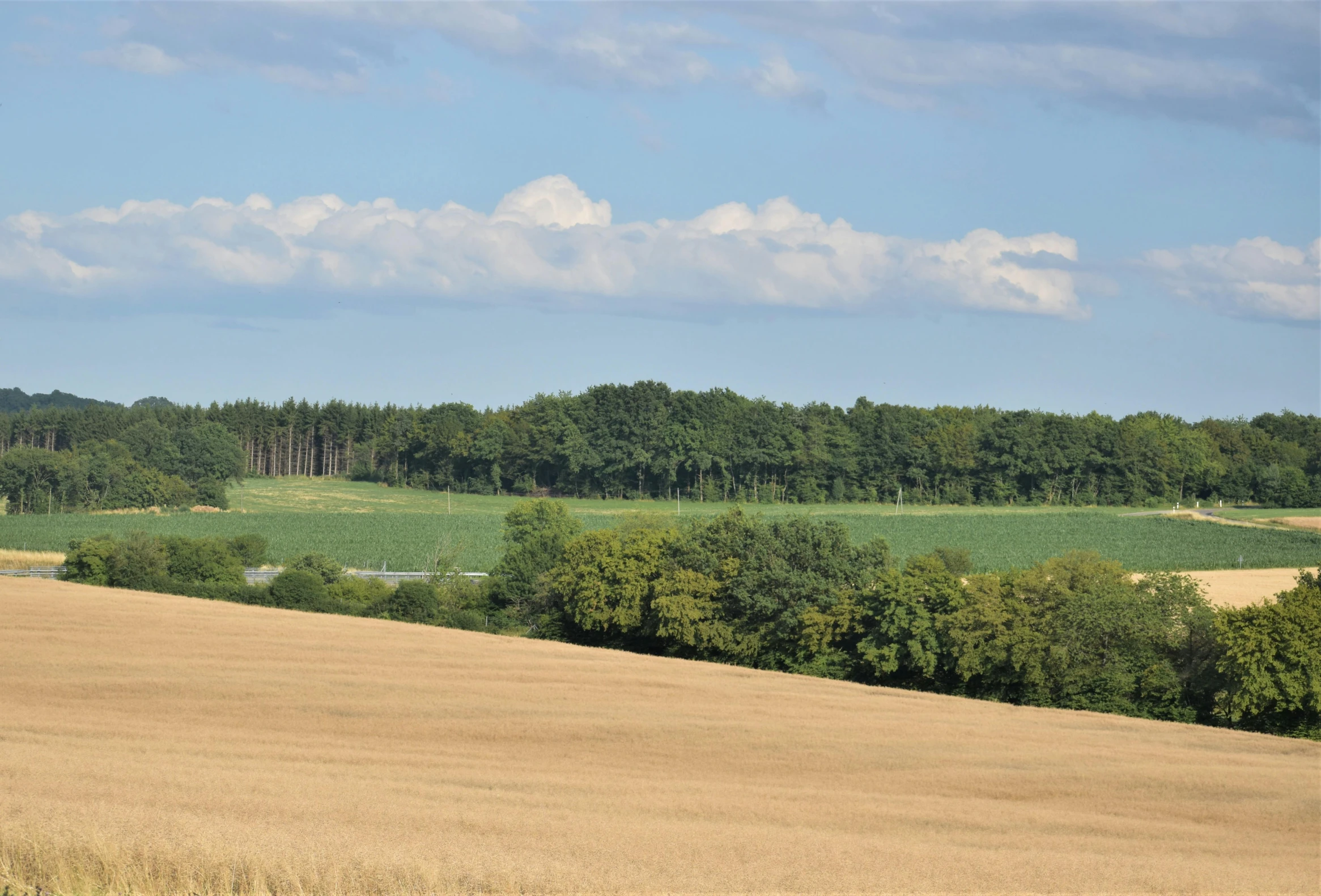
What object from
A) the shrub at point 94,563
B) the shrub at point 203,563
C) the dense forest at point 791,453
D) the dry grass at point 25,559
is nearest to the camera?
the shrub at point 94,563

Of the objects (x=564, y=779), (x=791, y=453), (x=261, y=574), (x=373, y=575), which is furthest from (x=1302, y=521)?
(x=564, y=779)

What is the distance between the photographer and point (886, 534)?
101 m

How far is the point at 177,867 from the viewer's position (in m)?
16.2

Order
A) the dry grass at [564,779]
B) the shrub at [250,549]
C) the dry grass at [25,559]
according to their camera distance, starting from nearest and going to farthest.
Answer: the dry grass at [564,779], the dry grass at [25,559], the shrub at [250,549]

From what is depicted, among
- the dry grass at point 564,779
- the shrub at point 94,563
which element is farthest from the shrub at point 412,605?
the shrub at point 94,563

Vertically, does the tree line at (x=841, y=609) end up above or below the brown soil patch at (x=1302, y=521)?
below

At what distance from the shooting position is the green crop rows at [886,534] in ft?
270

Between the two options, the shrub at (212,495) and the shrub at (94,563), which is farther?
the shrub at (212,495)

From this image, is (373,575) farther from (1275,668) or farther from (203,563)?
(1275,668)

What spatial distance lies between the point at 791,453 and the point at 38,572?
92621 mm

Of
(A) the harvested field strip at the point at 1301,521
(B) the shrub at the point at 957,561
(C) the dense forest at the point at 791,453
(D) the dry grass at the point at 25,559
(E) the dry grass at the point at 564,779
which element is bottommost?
(E) the dry grass at the point at 564,779

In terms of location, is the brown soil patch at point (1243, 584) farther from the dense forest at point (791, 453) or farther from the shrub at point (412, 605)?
the dense forest at point (791, 453)

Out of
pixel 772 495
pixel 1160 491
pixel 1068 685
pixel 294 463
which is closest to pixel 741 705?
pixel 1068 685

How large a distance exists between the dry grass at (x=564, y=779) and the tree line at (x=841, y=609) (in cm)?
280
